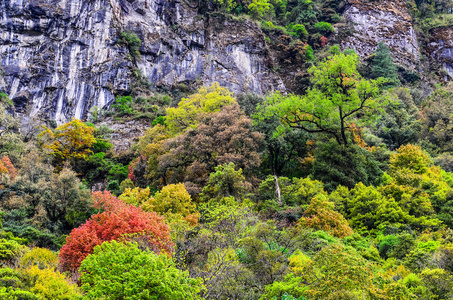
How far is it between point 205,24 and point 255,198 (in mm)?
34438

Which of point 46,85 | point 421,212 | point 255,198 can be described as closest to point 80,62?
point 46,85

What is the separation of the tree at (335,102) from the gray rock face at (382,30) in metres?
29.1

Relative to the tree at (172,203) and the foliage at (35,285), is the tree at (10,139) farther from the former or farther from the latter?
the foliage at (35,285)

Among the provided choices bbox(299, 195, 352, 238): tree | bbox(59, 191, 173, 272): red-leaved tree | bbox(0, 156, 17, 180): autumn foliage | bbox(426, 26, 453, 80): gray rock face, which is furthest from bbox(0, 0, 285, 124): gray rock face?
bbox(59, 191, 173, 272): red-leaved tree

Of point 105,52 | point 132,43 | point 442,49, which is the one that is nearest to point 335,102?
point 132,43

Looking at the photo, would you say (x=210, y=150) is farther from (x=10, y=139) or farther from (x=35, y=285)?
(x=10, y=139)

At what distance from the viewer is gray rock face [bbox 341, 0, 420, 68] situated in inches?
1836

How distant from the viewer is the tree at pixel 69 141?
29453 mm

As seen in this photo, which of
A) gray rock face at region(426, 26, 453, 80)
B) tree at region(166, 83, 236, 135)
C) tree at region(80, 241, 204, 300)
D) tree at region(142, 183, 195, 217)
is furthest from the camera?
gray rock face at region(426, 26, 453, 80)

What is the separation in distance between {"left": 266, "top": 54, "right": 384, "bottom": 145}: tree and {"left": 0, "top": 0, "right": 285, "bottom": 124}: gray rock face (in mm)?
19634

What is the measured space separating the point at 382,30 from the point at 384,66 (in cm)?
912

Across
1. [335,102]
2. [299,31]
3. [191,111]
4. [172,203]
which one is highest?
[299,31]

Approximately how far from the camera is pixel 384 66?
4275 centimetres

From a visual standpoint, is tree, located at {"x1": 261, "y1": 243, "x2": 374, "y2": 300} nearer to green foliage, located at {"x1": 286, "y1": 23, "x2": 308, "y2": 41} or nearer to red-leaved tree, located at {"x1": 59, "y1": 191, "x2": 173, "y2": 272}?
red-leaved tree, located at {"x1": 59, "y1": 191, "x2": 173, "y2": 272}
